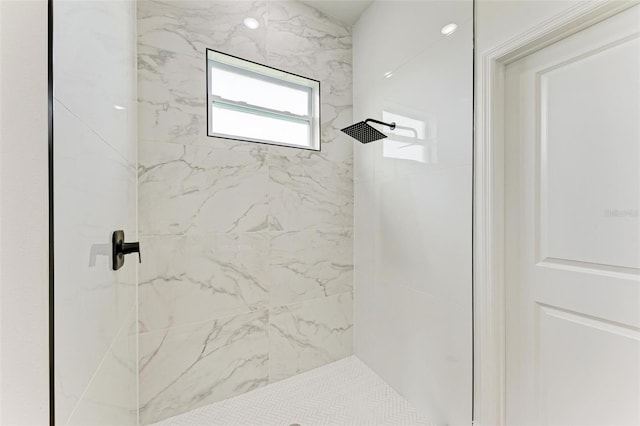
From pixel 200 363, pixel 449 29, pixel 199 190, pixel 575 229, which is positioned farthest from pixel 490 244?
pixel 200 363

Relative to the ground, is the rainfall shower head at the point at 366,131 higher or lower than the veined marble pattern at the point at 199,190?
higher

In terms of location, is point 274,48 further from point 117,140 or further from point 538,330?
point 538,330

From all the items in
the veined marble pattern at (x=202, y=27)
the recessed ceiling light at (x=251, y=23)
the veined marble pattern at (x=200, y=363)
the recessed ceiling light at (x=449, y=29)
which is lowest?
the veined marble pattern at (x=200, y=363)

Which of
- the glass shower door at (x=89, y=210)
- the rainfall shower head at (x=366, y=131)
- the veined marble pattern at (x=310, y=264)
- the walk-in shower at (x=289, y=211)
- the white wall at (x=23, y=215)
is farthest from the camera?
the veined marble pattern at (x=310, y=264)

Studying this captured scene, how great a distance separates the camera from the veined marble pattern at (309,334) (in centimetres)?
179

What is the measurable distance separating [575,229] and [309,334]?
1.55 m

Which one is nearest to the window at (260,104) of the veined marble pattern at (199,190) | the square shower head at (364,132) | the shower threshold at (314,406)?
the veined marble pattern at (199,190)

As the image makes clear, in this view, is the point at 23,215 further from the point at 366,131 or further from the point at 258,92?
the point at 258,92

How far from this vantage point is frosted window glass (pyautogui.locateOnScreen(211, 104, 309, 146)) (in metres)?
1.71

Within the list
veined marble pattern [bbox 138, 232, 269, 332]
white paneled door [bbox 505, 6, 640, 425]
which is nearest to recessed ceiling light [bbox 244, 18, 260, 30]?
veined marble pattern [bbox 138, 232, 269, 332]

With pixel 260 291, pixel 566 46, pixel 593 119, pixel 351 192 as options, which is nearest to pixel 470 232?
pixel 593 119

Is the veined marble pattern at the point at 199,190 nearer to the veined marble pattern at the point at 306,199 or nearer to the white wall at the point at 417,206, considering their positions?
the veined marble pattern at the point at 306,199

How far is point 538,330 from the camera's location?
3.70 ft

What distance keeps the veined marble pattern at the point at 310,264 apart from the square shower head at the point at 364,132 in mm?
694
